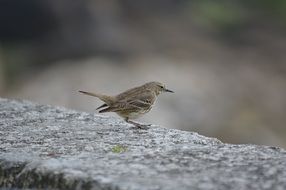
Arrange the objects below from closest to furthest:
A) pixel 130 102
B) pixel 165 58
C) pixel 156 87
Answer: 1. pixel 130 102
2. pixel 156 87
3. pixel 165 58

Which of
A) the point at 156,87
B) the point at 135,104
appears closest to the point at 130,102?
the point at 135,104

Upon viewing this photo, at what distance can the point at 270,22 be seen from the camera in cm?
2028

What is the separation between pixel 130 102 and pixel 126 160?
2523 mm

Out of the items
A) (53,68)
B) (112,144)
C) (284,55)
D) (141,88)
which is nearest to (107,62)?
(53,68)

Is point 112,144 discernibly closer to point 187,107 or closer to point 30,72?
point 187,107

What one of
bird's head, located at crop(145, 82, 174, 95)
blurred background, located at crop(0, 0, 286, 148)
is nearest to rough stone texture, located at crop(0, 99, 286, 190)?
bird's head, located at crop(145, 82, 174, 95)

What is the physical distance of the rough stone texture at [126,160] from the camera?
444 cm

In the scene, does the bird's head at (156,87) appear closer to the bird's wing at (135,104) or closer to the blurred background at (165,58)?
the bird's wing at (135,104)

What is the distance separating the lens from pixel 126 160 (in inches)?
194

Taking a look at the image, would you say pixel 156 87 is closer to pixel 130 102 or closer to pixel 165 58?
pixel 130 102

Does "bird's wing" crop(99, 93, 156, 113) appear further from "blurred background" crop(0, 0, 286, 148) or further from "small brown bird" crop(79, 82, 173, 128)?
"blurred background" crop(0, 0, 286, 148)

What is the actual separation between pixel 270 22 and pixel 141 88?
12905 mm

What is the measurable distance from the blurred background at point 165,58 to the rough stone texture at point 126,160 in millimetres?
7618

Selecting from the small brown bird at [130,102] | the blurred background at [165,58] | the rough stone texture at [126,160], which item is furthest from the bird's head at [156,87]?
the blurred background at [165,58]
